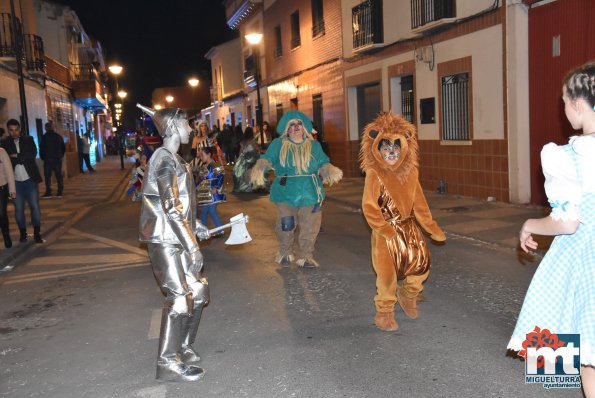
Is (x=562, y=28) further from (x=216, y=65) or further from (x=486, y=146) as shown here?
(x=216, y=65)

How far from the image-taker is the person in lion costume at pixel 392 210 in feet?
16.0

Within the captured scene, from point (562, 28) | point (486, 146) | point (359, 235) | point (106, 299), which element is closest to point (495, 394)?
point (106, 299)

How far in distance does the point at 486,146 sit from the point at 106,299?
8616mm

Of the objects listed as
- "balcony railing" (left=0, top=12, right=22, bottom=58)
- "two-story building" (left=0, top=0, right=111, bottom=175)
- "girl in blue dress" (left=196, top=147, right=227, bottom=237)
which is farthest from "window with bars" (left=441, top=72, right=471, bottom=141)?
"balcony railing" (left=0, top=12, right=22, bottom=58)

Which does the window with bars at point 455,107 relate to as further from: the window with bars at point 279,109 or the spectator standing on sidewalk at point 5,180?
the window with bars at point 279,109

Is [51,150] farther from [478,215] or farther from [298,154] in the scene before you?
[298,154]

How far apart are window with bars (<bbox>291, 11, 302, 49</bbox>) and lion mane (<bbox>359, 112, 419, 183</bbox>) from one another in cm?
1935

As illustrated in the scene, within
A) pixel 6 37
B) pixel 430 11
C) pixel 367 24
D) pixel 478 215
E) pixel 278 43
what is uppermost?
pixel 278 43

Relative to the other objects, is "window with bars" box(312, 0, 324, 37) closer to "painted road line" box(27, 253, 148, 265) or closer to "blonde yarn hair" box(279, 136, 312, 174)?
"painted road line" box(27, 253, 148, 265)

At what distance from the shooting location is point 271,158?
285 inches

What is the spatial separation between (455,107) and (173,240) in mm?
10591

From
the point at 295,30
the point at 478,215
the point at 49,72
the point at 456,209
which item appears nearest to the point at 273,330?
the point at 478,215

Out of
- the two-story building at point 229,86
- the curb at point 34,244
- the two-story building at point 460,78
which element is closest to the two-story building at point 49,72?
the curb at point 34,244

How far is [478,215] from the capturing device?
10.8 meters
